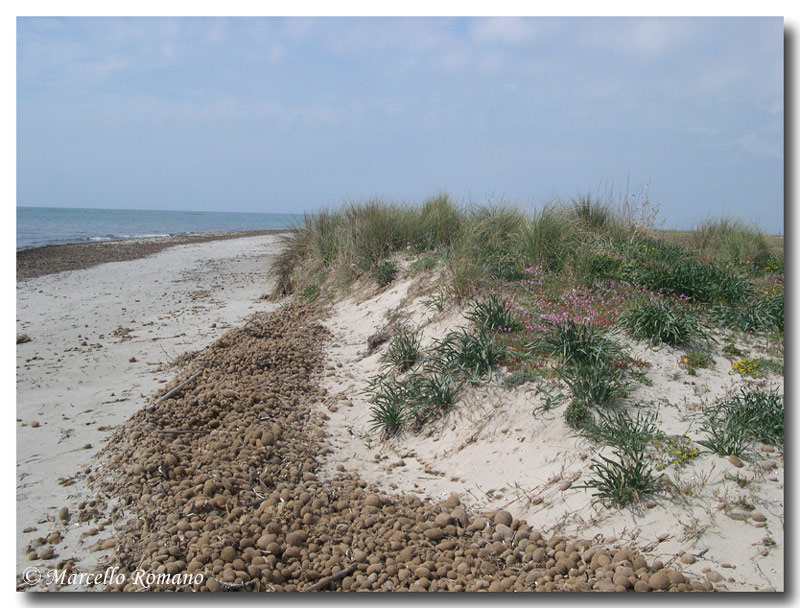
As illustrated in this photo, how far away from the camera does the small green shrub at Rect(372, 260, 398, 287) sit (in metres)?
9.00

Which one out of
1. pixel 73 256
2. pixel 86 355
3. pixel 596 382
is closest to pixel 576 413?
pixel 596 382

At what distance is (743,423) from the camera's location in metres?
3.87

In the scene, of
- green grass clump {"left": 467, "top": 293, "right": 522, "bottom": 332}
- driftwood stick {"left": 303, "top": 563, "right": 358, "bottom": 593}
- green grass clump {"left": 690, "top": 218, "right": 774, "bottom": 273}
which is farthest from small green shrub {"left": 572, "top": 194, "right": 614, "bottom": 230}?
driftwood stick {"left": 303, "top": 563, "right": 358, "bottom": 593}

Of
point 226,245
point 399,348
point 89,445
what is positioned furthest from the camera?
point 226,245

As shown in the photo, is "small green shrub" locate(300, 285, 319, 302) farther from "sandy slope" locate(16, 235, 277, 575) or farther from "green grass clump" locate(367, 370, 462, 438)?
"green grass clump" locate(367, 370, 462, 438)

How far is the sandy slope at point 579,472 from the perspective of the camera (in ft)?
10.0

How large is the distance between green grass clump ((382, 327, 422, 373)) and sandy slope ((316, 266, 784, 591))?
0.40m

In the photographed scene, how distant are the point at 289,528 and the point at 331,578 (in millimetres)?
574

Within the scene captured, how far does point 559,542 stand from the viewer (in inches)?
130

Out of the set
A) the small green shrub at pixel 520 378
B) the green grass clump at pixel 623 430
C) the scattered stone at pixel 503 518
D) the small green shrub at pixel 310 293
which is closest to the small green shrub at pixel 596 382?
the green grass clump at pixel 623 430

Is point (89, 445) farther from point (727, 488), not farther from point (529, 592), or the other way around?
point (727, 488)

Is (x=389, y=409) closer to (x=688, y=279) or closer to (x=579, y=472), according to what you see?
(x=579, y=472)

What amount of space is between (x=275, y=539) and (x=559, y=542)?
172 cm

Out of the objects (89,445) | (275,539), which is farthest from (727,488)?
(89,445)
